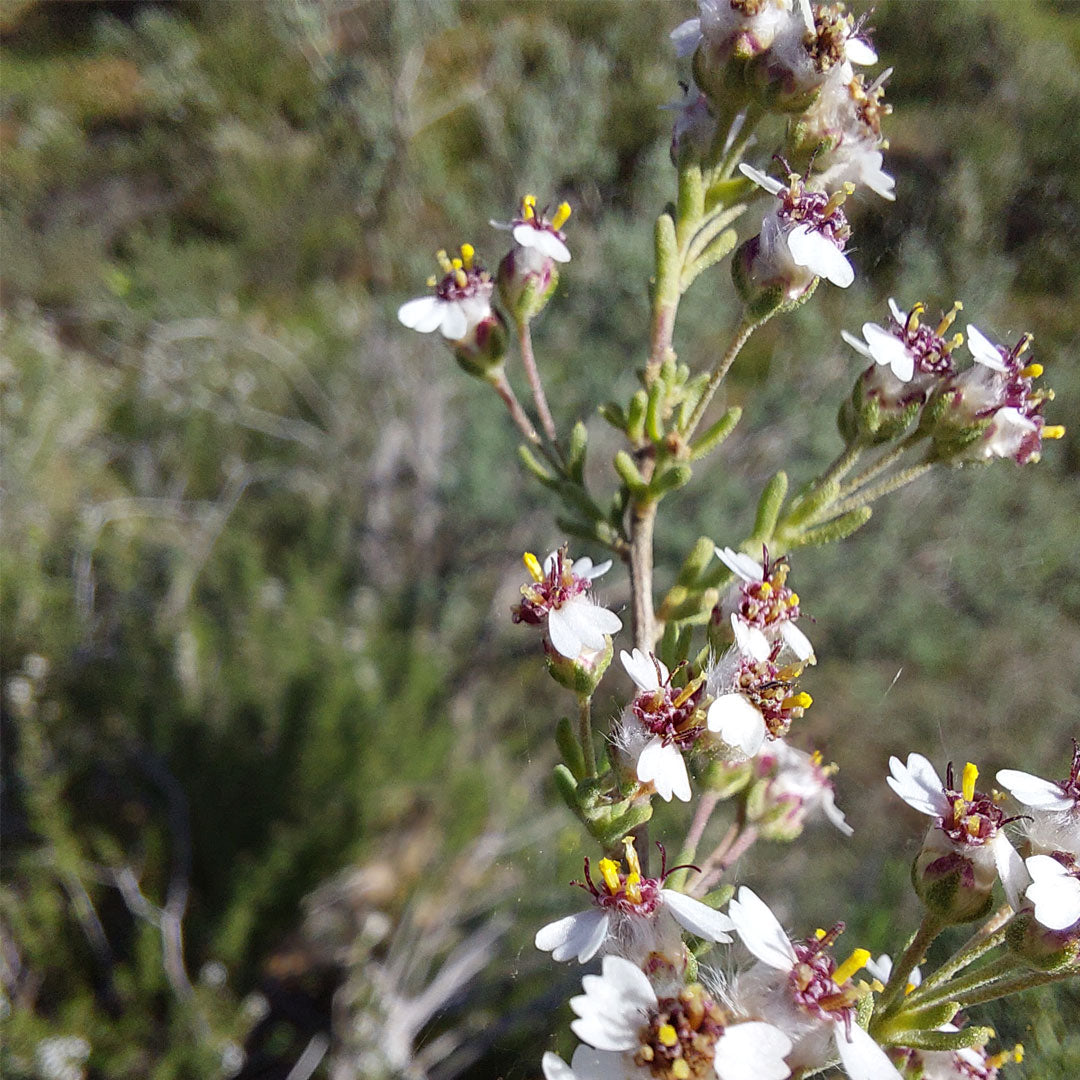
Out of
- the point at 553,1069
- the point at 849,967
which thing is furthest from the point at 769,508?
the point at 553,1069

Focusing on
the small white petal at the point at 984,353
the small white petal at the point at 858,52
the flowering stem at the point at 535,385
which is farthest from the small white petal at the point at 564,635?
the small white petal at the point at 858,52

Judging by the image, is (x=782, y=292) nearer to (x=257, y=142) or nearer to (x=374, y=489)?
(x=374, y=489)

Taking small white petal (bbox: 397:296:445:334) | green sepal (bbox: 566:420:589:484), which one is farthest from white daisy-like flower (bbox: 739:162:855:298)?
small white petal (bbox: 397:296:445:334)

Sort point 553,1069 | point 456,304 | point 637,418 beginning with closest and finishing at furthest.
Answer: point 553,1069, point 637,418, point 456,304

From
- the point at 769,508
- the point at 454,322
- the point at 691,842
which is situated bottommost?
the point at 691,842

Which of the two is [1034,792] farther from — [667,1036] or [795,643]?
[667,1036]

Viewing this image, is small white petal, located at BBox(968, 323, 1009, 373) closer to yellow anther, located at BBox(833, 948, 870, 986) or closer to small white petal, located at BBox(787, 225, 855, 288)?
small white petal, located at BBox(787, 225, 855, 288)

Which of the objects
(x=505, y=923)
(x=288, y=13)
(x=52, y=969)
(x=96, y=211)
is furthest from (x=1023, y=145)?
(x=96, y=211)
